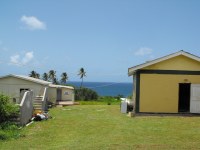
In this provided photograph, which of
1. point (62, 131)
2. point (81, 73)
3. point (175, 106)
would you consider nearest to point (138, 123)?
→ point (62, 131)

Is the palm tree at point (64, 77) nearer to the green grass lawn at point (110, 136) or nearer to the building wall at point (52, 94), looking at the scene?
the building wall at point (52, 94)

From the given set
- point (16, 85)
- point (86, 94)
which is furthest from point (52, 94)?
point (86, 94)

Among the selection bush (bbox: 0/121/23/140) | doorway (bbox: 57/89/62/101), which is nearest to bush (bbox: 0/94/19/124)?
bush (bbox: 0/121/23/140)

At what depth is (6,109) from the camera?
17.3m

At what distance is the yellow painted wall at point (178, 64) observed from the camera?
2375cm

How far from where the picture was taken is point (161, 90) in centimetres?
2372

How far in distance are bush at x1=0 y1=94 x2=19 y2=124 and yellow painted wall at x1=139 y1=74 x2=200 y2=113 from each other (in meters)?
8.96

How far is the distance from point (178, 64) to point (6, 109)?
1178 cm

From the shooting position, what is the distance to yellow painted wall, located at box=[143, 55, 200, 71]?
23750 mm

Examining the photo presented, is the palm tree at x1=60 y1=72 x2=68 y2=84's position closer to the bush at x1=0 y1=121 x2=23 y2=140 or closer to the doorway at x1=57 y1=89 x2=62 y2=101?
the doorway at x1=57 y1=89 x2=62 y2=101

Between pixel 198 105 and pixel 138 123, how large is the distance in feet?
21.7

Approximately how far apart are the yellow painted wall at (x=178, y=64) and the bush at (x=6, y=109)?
966 centimetres

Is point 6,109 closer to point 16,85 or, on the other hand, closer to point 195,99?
point 195,99

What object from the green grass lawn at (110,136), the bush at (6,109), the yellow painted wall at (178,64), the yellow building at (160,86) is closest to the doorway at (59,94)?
the yellow building at (160,86)
